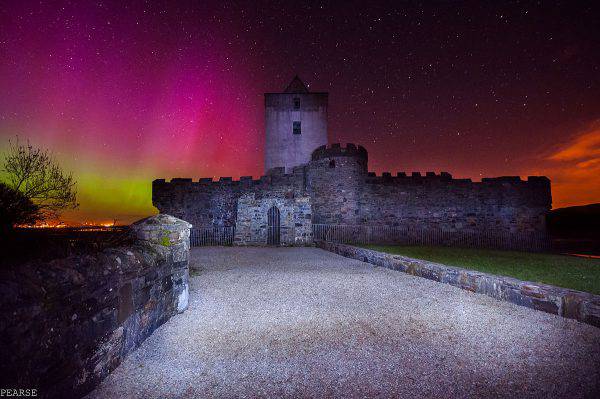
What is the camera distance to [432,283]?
22.8 ft

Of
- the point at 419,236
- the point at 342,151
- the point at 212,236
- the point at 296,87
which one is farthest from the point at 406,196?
the point at 296,87

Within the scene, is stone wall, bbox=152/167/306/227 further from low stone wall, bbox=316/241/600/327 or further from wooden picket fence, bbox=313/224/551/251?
low stone wall, bbox=316/241/600/327

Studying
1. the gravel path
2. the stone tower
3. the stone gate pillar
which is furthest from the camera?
the stone tower

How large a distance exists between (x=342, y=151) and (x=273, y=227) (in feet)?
22.1

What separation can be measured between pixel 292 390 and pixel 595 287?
19.7ft

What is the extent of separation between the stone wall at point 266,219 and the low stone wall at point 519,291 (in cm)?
933

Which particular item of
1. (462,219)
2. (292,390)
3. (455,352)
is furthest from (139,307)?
(462,219)

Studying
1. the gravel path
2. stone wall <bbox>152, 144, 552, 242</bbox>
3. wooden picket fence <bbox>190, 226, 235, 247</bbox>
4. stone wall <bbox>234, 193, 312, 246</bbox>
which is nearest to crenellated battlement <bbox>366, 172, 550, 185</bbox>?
stone wall <bbox>152, 144, 552, 242</bbox>

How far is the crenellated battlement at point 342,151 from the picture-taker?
18656 millimetres

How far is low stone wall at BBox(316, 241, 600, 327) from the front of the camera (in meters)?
4.33

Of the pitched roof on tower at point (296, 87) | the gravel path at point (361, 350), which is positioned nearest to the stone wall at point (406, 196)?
the gravel path at point (361, 350)

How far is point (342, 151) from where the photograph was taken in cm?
1869

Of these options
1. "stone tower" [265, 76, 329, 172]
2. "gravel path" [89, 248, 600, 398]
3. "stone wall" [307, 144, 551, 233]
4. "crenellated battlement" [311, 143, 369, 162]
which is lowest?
"gravel path" [89, 248, 600, 398]

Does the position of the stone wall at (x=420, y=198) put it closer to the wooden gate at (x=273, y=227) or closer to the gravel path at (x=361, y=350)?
the wooden gate at (x=273, y=227)
